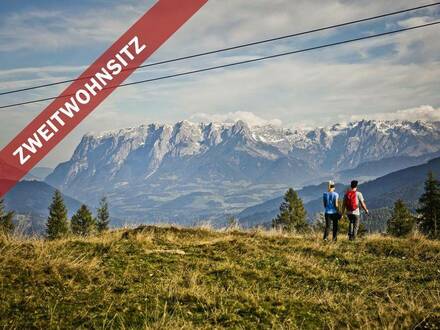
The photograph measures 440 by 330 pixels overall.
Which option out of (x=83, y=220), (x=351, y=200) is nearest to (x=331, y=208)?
(x=351, y=200)

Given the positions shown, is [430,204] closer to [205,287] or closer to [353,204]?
[353,204]

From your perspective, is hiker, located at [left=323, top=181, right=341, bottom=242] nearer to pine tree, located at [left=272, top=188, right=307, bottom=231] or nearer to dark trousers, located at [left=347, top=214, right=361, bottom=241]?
dark trousers, located at [left=347, top=214, right=361, bottom=241]

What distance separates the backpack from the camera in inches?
Answer: 697

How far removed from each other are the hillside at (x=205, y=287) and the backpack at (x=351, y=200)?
5.10 m

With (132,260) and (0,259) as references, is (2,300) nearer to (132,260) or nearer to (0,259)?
(0,259)

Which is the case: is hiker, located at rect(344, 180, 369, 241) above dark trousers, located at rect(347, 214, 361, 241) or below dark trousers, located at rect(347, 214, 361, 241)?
above

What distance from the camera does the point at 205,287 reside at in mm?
7543

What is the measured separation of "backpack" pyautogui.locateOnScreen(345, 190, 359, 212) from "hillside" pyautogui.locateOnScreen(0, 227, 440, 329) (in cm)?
510

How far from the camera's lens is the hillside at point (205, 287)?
5961 millimetres

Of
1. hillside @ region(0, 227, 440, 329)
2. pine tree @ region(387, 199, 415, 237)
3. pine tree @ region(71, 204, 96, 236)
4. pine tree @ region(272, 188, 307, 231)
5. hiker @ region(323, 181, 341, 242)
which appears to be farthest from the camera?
pine tree @ region(71, 204, 96, 236)

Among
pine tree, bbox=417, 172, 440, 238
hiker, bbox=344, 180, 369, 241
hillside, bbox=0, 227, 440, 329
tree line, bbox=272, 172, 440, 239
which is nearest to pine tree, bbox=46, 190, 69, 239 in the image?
tree line, bbox=272, 172, 440, 239

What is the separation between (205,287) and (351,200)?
39.0ft

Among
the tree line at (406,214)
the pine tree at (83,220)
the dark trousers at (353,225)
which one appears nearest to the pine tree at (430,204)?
the tree line at (406,214)

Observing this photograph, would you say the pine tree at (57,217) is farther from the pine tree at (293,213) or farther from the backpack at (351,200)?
the backpack at (351,200)
